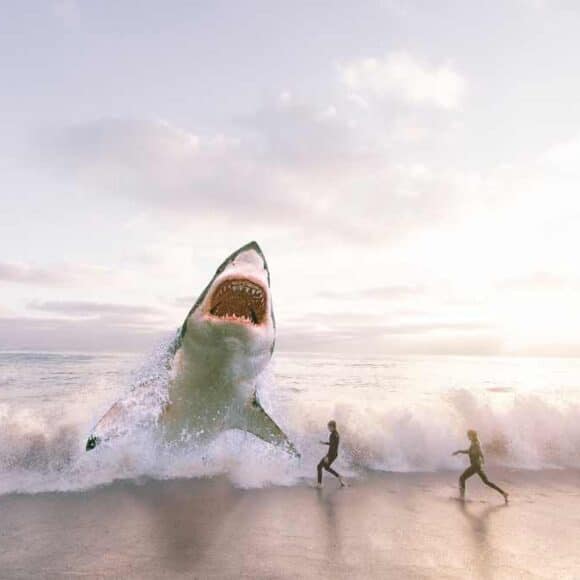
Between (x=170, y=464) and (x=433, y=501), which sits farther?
(x=170, y=464)

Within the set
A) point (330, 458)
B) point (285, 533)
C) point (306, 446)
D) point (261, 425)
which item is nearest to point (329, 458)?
point (330, 458)

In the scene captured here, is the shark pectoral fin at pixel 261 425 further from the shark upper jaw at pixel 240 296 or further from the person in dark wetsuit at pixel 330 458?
the shark upper jaw at pixel 240 296

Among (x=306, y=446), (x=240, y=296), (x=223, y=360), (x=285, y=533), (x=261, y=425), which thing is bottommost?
(x=306, y=446)

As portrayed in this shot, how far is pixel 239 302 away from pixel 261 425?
434 cm

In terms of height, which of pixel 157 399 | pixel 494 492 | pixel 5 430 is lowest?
pixel 494 492

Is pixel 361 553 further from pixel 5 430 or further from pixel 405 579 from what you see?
pixel 5 430

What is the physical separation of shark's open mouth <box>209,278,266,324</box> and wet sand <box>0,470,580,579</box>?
382 cm

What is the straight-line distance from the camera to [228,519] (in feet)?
30.1

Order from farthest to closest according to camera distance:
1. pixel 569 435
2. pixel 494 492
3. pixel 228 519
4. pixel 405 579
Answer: pixel 569 435 < pixel 494 492 < pixel 228 519 < pixel 405 579

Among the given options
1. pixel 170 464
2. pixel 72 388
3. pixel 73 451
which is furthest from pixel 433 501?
pixel 72 388

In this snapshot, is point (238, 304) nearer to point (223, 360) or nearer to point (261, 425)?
point (223, 360)

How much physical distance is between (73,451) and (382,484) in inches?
374

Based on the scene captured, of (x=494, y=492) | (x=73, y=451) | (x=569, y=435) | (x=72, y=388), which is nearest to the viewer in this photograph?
(x=494, y=492)

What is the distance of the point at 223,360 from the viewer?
31.1 feet
